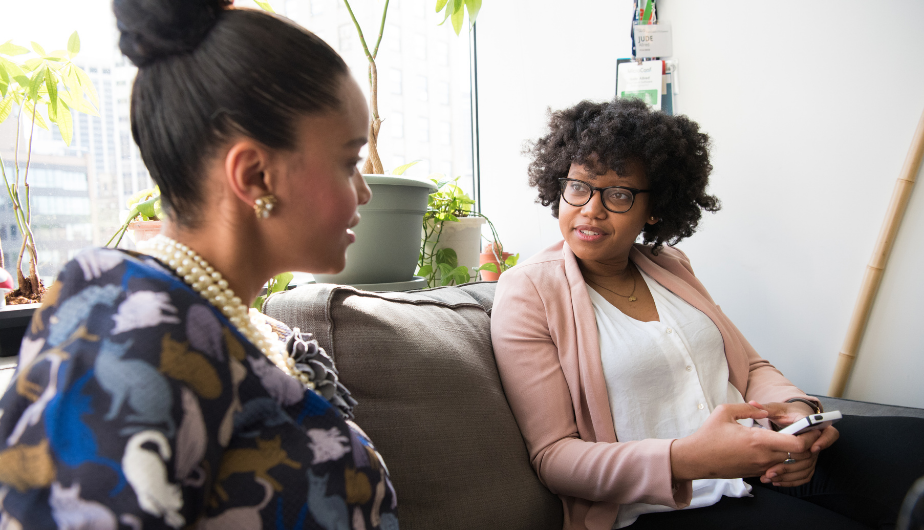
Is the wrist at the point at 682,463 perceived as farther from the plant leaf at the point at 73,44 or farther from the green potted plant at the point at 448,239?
the plant leaf at the point at 73,44

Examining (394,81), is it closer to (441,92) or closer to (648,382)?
(441,92)

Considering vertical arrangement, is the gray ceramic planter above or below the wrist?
above

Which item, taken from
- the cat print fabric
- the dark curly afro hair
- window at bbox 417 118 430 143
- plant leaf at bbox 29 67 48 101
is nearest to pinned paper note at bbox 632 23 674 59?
the dark curly afro hair

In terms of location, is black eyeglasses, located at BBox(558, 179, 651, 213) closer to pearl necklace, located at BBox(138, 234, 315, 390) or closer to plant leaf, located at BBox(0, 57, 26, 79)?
pearl necklace, located at BBox(138, 234, 315, 390)

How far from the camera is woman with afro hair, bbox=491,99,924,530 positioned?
0.90 metres

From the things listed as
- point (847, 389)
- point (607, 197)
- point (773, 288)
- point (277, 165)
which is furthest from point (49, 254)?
point (847, 389)

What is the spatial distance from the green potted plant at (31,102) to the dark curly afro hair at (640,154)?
1.03m

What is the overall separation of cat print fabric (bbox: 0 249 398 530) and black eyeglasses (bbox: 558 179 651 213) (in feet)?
2.72

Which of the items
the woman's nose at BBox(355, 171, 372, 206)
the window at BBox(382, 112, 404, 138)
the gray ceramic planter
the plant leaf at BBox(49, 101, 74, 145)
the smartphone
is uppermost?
the plant leaf at BBox(49, 101, 74, 145)

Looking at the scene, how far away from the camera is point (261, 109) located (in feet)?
1.64

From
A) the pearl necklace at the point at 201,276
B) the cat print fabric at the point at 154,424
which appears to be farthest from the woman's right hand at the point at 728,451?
the pearl necklace at the point at 201,276

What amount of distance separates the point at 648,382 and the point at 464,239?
788mm

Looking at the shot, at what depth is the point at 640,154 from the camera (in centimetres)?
122

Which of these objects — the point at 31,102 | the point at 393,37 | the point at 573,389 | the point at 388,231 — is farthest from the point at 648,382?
the point at 393,37
